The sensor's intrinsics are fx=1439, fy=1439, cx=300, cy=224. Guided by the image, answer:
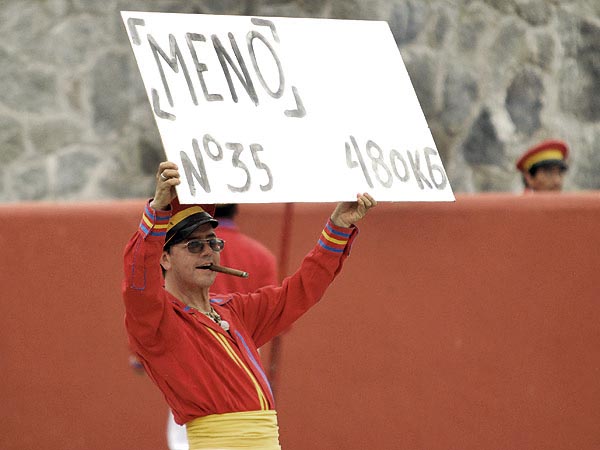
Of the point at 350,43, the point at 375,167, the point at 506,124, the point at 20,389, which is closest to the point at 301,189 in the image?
the point at 375,167

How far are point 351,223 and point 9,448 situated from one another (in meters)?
3.31

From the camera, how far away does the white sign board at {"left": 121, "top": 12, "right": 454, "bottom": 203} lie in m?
3.86

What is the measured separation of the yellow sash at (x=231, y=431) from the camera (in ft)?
13.3

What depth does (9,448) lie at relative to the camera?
23.1ft

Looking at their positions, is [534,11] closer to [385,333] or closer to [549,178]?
[549,178]

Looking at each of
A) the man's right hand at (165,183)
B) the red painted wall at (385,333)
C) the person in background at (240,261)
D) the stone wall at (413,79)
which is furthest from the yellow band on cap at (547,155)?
the man's right hand at (165,183)

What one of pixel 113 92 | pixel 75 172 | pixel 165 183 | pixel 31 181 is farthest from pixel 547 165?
pixel 165 183

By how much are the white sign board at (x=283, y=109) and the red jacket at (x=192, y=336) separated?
24 cm

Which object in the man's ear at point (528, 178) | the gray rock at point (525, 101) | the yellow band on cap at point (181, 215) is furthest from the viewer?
the gray rock at point (525, 101)

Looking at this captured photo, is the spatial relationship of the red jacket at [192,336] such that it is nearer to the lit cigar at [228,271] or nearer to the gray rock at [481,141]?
the lit cigar at [228,271]

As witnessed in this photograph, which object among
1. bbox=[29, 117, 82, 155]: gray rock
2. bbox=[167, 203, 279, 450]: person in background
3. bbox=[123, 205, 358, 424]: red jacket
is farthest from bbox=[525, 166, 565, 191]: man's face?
bbox=[29, 117, 82, 155]: gray rock

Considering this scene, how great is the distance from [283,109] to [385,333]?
243cm

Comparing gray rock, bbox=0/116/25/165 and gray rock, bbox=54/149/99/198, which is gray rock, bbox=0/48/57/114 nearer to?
gray rock, bbox=0/116/25/165

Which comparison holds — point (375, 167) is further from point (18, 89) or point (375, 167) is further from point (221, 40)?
point (18, 89)
